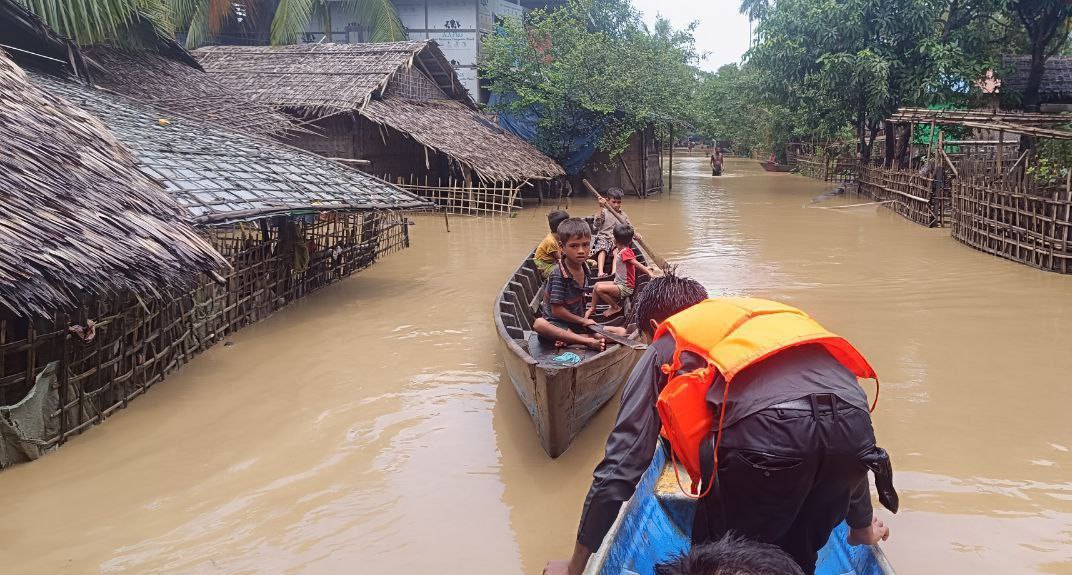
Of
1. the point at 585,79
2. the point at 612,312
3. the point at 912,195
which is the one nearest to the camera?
the point at 612,312

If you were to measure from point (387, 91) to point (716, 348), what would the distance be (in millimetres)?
16342

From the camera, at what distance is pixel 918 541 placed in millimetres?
4246

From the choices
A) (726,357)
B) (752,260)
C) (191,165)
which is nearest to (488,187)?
(752,260)

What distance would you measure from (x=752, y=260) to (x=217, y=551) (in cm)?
1021

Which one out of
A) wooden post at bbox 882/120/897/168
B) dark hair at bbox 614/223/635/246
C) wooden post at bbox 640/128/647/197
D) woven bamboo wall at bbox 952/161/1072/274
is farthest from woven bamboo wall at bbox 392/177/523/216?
dark hair at bbox 614/223/635/246

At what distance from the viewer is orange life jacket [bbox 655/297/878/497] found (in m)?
2.13

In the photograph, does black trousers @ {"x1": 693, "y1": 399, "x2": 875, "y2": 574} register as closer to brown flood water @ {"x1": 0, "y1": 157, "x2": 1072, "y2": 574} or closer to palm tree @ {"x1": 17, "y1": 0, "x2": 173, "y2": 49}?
brown flood water @ {"x1": 0, "y1": 157, "x2": 1072, "y2": 574}

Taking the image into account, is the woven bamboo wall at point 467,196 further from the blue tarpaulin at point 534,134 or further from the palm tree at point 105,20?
the palm tree at point 105,20

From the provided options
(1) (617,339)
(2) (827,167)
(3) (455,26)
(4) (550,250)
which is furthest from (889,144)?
(1) (617,339)

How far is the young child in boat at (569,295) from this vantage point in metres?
5.75

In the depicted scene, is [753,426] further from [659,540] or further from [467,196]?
[467,196]

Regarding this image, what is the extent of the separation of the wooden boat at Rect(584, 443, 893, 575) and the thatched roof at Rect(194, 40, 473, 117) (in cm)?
1394

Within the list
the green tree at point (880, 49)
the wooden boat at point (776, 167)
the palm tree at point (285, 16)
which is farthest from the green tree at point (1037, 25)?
the wooden boat at point (776, 167)

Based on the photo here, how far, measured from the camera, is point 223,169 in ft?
25.2
